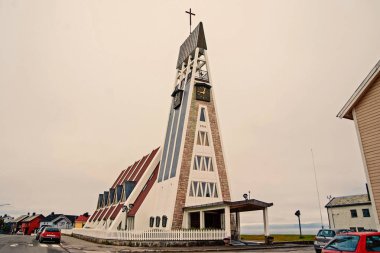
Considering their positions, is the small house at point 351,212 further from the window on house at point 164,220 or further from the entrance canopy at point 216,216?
the window on house at point 164,220

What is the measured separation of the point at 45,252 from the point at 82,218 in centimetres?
6752

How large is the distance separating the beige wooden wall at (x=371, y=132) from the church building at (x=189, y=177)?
11.4 metres

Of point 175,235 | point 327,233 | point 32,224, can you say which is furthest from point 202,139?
point 32,224

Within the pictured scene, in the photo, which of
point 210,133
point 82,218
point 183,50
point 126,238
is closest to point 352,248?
point 126,238

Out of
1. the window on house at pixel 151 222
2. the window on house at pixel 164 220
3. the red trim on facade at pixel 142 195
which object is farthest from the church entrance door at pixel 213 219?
the red trim on facade at pixel 142 195

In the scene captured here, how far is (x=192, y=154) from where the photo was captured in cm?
3219

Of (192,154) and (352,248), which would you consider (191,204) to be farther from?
(352,248)

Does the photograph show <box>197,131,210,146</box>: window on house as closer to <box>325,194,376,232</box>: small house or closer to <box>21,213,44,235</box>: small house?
<box>325,194,376,232</box>: small house

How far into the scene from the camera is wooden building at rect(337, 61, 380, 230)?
15.8 m

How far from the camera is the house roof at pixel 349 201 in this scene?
50.0m

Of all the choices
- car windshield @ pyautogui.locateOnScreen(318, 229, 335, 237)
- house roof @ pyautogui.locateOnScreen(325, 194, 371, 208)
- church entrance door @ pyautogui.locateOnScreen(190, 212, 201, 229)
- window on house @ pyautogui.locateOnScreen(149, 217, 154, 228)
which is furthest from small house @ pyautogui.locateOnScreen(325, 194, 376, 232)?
window on house @ pyautogui.locateOnScreen(149, 217, 154, 228)

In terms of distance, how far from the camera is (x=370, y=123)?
16.6 meters

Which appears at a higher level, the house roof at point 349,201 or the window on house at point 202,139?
the window on house at point 202,139

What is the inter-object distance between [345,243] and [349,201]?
49969 millimetres
